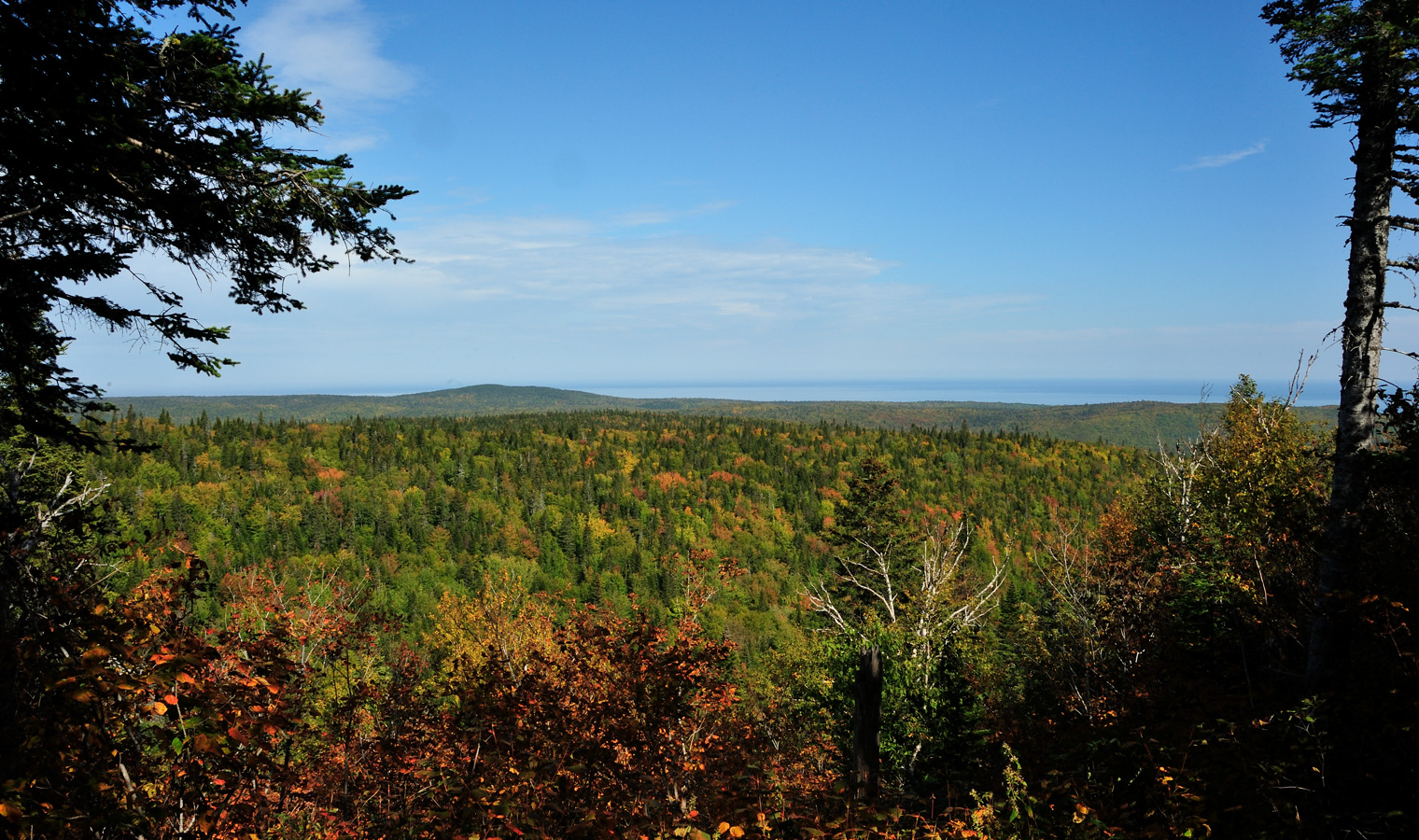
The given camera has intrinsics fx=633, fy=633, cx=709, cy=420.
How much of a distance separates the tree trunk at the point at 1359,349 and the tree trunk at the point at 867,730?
5.85 metres

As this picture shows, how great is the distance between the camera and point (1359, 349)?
7.46m

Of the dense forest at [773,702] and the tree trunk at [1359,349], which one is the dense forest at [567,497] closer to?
the dense forest at [773,702]

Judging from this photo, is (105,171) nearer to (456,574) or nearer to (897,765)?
(897,765)

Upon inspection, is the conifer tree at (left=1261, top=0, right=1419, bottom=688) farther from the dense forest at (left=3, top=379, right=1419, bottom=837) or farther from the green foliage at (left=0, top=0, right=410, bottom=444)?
the green foliage at (left=0, top=0, right=410, bottom=444)

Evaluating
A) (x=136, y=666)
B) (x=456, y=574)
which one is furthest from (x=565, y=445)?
(x=136, y=666)

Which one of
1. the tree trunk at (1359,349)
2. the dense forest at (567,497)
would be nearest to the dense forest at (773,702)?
the tree trunk at (1359,349)

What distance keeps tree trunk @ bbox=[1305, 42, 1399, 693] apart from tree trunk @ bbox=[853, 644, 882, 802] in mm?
5853

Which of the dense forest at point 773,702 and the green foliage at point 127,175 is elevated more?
the green foliage at point 127,175

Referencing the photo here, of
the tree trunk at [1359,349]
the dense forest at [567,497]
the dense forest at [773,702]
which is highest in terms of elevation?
the tree trunk at [1359,349]

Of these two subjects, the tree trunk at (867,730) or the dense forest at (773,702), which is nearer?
the dense forest at (773,702)

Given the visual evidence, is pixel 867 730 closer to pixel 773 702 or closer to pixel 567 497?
pixel 773 702

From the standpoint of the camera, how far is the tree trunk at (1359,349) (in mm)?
7262

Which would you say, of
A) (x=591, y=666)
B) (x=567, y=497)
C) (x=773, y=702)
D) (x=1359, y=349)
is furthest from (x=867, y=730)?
(x=567, y=497)

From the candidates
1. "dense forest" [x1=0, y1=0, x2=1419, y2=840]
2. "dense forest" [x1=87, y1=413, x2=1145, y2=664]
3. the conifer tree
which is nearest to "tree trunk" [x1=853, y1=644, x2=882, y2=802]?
"dense forest" [x1=0, y1=0, x2=1419, y2=840]
